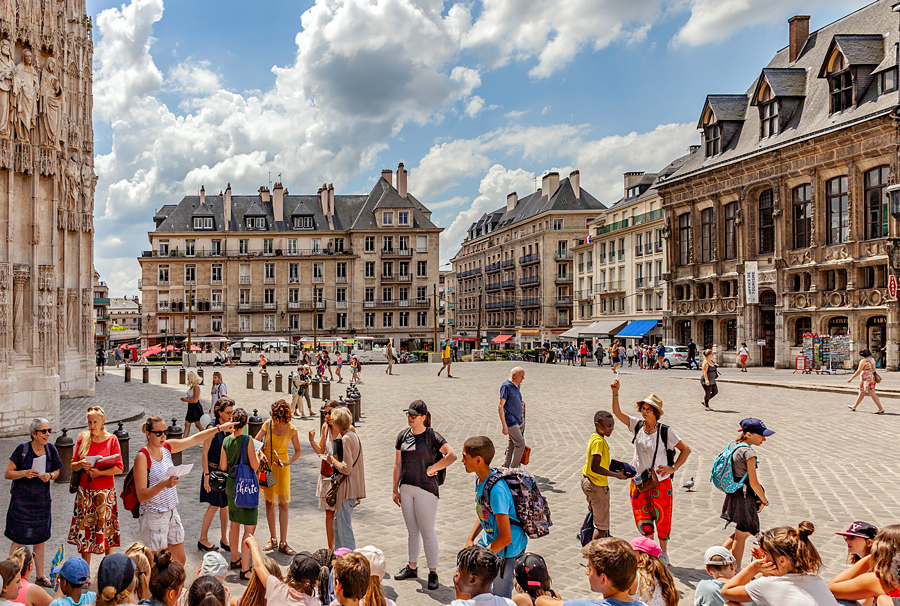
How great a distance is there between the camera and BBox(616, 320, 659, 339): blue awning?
148 feet

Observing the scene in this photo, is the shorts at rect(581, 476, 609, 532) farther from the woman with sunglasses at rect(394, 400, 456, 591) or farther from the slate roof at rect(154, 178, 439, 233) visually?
the slate roof at rect(154, 178, 439, 233)

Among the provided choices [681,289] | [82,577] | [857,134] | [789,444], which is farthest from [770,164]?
[82,577]

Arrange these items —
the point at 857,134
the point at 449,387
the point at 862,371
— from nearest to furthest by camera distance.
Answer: the point at 862,371
the point at 449,387
the point at 857,134

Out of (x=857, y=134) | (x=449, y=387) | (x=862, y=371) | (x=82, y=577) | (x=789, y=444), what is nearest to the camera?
(x=82, y=577)

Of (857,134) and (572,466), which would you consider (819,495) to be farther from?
(857,134)

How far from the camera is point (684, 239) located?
129ft

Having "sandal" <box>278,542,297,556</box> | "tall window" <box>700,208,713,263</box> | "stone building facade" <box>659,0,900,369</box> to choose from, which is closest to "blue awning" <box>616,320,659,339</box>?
"stone building facade" <box>659,0,900,369</box>

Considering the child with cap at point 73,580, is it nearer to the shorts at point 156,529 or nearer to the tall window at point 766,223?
the shorts at point 156,529

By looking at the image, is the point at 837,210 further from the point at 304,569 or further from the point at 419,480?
the point at 304,569

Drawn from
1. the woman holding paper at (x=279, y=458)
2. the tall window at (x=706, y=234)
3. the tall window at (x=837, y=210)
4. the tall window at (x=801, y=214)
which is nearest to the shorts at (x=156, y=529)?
the woman holding paper at (x=279, y=458)

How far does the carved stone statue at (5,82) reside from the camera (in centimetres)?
1256

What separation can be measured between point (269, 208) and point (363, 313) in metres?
14.0

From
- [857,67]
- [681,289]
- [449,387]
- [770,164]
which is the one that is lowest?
[449,387]

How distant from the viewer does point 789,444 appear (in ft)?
37.2
